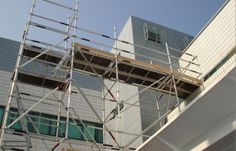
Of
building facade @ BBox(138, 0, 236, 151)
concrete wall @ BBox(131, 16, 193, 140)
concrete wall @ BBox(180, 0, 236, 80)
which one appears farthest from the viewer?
concrete wall @ BBox(131, 16, 193, 140)

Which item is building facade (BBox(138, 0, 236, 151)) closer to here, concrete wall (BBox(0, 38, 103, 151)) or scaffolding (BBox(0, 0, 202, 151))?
scaffolding (BBox(0, 0, 202, 151))

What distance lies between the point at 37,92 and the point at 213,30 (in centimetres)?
1034

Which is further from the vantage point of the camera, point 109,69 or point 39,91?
point 39,91

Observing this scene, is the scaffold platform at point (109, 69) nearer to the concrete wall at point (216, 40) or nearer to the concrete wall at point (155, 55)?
the concrete wall at point (155, 55)

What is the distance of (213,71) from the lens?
1542 centimetres

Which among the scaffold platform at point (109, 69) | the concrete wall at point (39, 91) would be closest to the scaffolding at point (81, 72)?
the scaffold platform at point (109, 69)

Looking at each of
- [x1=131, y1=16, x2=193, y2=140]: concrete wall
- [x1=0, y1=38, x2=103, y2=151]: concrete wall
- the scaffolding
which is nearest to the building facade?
the scaffolding

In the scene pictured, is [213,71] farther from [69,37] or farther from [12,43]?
[12,43]

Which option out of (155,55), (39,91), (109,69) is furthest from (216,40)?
(39,91)

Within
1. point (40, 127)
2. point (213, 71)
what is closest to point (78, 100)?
point (40, 127)

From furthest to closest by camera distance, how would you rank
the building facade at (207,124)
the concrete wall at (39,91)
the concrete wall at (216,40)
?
the concrete wall at (39,91) < the concrete wall at (216,40) < the building facade at (207,124)

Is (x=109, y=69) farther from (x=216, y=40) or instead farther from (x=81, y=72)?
(x=216, y=40)

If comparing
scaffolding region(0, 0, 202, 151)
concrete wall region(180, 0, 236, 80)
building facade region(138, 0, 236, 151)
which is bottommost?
building facade region(138, 0, 236, 151)

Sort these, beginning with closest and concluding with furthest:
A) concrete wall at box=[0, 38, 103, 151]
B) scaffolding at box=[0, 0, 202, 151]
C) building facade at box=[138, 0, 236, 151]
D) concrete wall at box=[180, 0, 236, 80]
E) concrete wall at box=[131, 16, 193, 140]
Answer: building facade at box=[138, 0, 236, 151] → scaffolding at box=[0, 0, 202, 151] → concrete wall at box=[180, 0, 236, 80] → concrete wall at box=[131, 16, 193, 140] → concrete wall at box=[0, 38, 103, 151]
